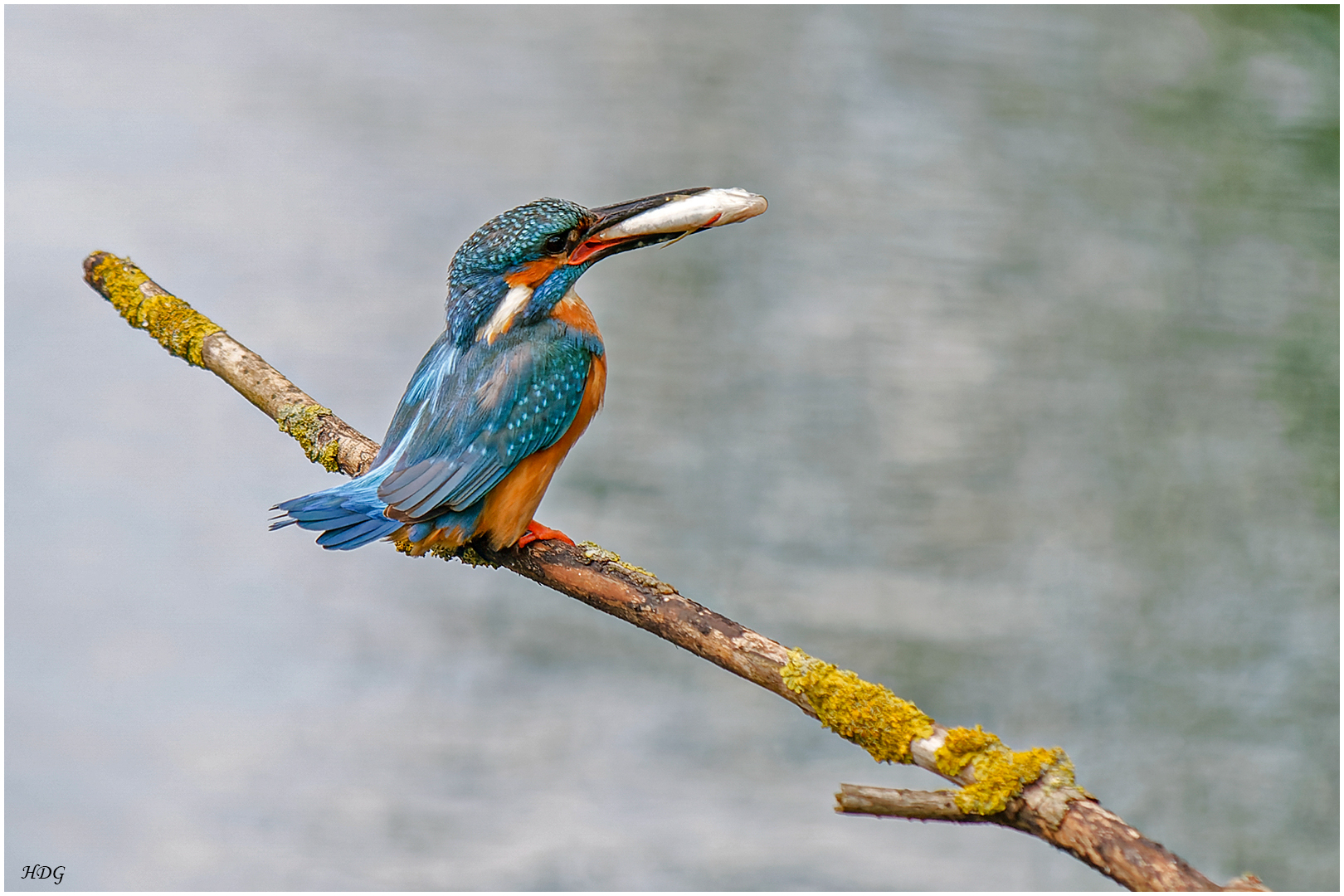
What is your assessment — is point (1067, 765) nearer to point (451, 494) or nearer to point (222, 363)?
point (451, 494)

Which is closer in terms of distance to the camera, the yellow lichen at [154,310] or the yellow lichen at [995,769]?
the yellow lichen at [995,769]

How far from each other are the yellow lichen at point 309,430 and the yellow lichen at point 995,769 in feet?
3.17

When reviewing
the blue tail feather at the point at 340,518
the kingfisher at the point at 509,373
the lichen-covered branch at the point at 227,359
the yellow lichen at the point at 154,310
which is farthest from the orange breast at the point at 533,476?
the yellow lichen at the point at 154,310

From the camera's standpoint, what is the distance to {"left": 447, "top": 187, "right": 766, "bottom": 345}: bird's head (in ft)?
4.21

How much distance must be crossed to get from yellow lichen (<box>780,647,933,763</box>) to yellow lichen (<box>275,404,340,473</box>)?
2.58 ft

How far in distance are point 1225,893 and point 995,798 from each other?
18 cm

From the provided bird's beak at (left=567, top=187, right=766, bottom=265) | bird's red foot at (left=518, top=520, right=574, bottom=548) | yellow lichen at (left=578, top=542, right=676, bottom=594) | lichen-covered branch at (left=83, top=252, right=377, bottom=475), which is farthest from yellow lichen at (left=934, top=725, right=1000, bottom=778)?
lichen-covered branch at (left=83, top=252, right=377, bottom=475)

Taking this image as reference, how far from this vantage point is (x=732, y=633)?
109 cm

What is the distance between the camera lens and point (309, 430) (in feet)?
4.92

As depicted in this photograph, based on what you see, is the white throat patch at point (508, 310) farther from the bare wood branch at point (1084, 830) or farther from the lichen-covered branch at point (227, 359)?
the bare wood branch at point (1084, 830)

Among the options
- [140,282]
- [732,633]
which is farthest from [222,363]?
[732,633]

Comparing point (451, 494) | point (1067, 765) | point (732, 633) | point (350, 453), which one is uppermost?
point (350, 453)

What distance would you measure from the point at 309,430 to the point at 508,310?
0.40 meters

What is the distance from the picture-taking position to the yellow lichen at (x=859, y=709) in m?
1.00
